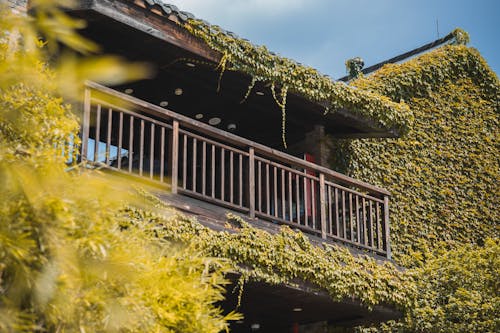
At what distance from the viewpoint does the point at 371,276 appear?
9742 mm

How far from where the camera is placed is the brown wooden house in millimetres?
8070

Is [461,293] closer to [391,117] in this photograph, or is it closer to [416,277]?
[416,277]

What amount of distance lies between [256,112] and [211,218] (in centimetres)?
351

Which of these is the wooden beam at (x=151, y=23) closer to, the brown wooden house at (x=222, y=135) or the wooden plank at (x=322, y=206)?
the brown wooden house at (x=222, y=135)

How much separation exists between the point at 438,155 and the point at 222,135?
691cm

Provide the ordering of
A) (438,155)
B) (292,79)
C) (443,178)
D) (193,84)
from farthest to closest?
(438,155) → (443,178) → (193,84) → (292,79)

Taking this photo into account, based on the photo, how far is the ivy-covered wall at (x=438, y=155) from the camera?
13227mm

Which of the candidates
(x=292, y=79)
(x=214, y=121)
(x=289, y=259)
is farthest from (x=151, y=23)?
(x=214, y=121)

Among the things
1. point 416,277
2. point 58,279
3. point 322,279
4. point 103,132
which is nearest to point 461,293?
point 416,277

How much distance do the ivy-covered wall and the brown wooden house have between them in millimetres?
1565

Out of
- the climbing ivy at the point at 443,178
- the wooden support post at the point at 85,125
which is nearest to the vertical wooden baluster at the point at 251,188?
the wooden support post at the point at 85,125

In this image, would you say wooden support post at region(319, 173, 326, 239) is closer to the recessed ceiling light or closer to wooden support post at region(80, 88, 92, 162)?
the recessed ceiling light

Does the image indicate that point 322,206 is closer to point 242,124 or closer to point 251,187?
point 251,187

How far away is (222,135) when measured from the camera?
873 centimetres
